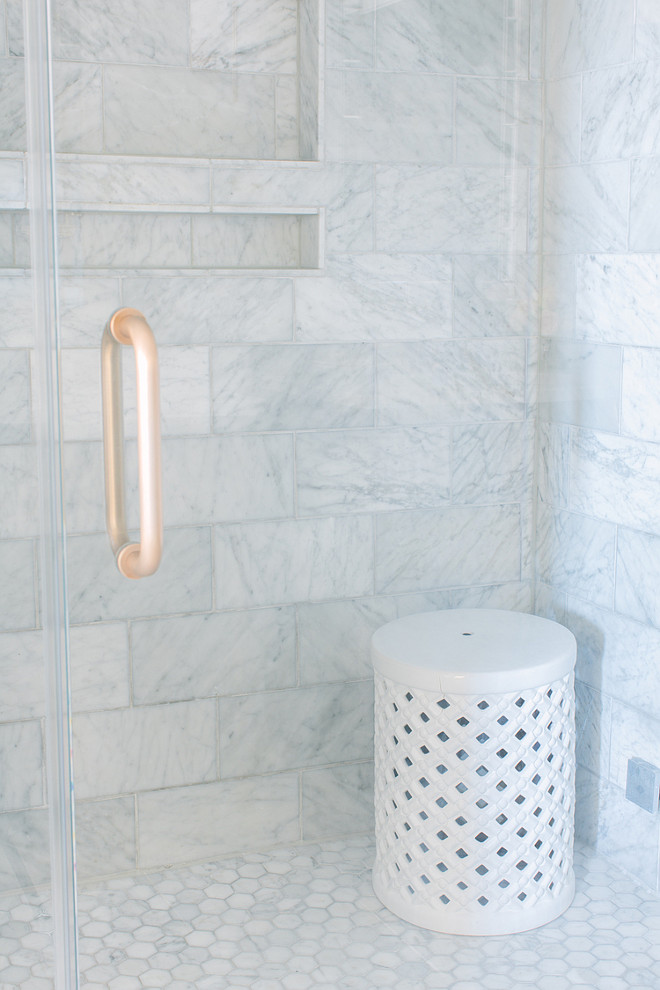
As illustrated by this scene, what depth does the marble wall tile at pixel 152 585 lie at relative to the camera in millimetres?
2053

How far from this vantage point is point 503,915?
1.97 meters

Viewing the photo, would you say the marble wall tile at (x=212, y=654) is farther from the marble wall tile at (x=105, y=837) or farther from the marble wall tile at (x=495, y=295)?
the marble wall tile at (x=495, y=295)

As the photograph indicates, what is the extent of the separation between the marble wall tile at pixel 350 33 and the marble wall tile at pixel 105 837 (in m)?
1.47

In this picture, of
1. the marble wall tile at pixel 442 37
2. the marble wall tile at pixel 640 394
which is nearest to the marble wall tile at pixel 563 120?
the marble wall tile at pixel 442 37

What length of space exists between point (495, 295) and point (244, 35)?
694 mm

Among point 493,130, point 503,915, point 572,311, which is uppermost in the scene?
point 493,130

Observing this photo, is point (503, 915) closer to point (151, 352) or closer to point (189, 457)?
point (189, 457)

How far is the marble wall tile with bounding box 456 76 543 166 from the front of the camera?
2184 millimetres

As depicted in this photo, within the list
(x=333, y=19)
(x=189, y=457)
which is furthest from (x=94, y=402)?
(x=333, y=19)

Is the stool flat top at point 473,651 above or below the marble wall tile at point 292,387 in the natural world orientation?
below

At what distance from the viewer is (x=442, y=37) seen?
7.06ft

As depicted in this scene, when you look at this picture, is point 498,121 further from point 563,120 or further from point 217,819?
point 217,819

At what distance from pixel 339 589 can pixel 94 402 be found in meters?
0.73

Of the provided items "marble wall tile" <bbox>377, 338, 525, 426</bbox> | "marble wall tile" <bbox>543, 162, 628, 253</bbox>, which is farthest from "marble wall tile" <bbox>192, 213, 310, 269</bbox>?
"marble wall tile" <bbox>543, 162, 628, 253</bbox>
